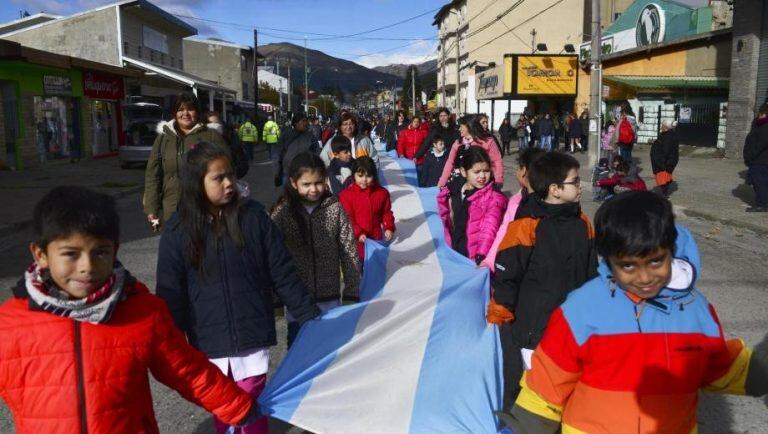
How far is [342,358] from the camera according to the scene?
346 centimetres

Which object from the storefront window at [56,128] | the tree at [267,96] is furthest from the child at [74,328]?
the tree at [267,96]

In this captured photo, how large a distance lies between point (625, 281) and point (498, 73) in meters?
38.2

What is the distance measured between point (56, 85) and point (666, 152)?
20677 mm

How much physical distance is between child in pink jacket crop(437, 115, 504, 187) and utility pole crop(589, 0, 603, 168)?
9.77 m

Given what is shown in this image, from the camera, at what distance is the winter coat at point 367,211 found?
19.3ft

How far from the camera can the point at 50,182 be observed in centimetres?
1841

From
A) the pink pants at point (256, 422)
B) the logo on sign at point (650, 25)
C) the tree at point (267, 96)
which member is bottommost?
the pink pants at point (256, 422)

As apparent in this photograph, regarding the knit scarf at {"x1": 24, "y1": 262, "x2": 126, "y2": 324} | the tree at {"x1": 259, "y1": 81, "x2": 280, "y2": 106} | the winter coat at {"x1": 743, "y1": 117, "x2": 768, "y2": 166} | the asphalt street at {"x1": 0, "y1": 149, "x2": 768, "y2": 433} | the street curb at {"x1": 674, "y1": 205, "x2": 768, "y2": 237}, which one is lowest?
the asphalt street at {"x1": 0, "y1": 149, "x2": 768, "y2": 433}

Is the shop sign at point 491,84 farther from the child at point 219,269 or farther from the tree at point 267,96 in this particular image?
the tree at point 267,96

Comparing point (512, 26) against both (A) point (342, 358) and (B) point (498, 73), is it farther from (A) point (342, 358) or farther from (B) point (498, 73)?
(A) point (342, 358)

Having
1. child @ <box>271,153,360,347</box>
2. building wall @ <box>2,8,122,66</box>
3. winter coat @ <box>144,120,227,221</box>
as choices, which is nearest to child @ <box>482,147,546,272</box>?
child @ <box>271,153,360,347</box>

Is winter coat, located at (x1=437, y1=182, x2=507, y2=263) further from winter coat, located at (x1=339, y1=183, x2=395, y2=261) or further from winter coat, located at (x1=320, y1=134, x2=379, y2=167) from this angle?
winter coat, located at (x1=320, y1=134, x2=379, y2=167)

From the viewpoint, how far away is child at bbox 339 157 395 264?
5.89 meters

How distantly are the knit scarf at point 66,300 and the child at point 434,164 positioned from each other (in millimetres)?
8834
